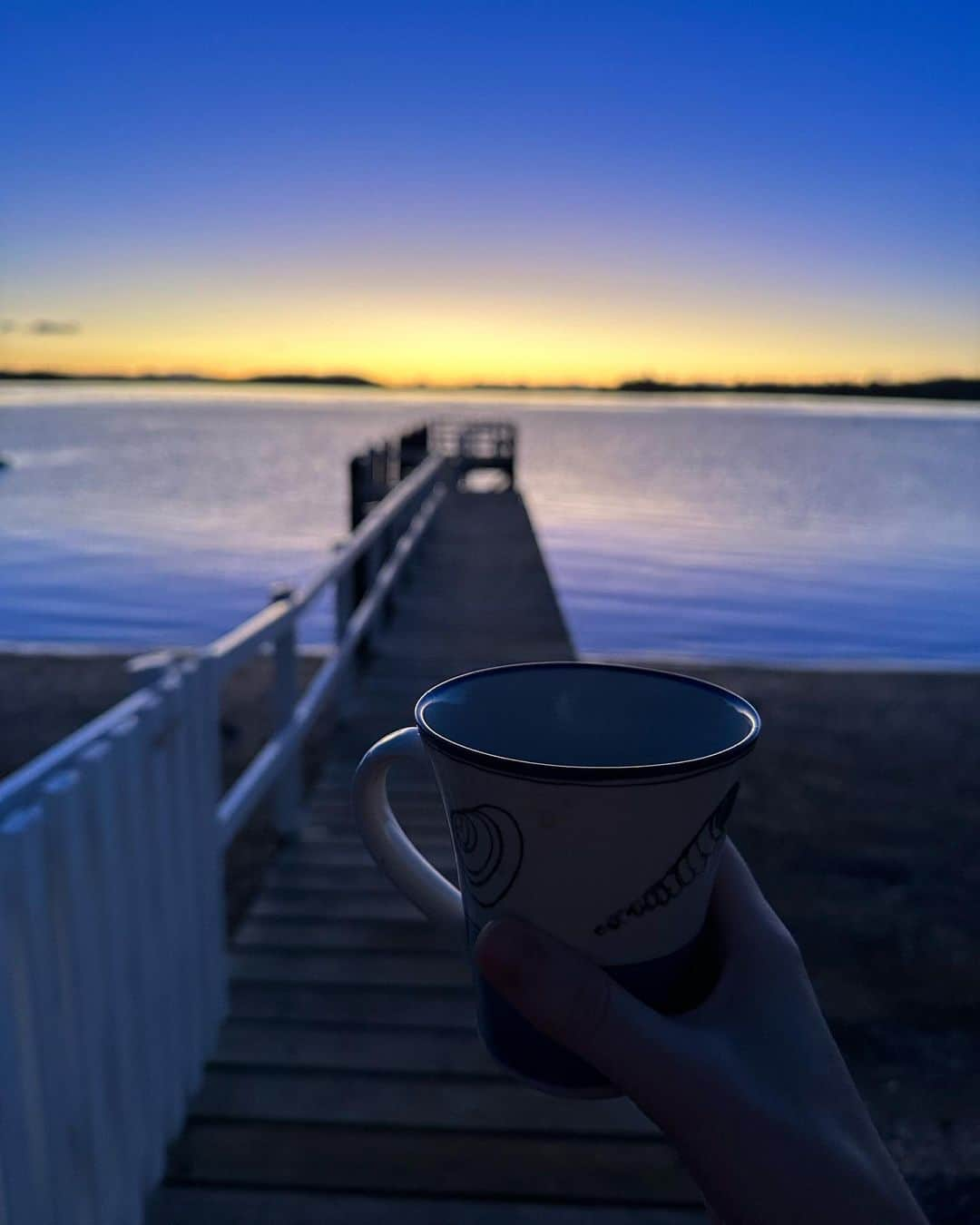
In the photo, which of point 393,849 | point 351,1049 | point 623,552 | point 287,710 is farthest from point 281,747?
point 623,552

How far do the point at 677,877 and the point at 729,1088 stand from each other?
0.64 feet

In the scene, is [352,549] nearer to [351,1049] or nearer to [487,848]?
[351,1049]

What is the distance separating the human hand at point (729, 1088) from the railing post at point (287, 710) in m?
2.81

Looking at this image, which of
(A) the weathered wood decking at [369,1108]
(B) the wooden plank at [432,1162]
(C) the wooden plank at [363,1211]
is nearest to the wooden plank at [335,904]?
(A) the weathered wood decking at [369,1108]

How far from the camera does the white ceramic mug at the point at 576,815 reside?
0.75m

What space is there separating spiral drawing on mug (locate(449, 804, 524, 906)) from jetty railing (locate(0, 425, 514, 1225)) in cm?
94

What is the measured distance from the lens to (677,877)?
0.83m

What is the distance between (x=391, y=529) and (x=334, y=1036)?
698 cm

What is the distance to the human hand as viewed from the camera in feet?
2.60

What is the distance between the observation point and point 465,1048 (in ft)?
8.77

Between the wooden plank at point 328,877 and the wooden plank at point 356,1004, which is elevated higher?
the wooden plank at point 356,1004

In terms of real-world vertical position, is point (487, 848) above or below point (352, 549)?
above

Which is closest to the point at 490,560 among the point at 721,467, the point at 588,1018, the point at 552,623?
the point at 552,623

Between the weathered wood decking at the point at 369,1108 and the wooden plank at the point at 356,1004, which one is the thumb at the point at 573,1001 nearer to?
the weathered wood decking at the point at 369,1108
